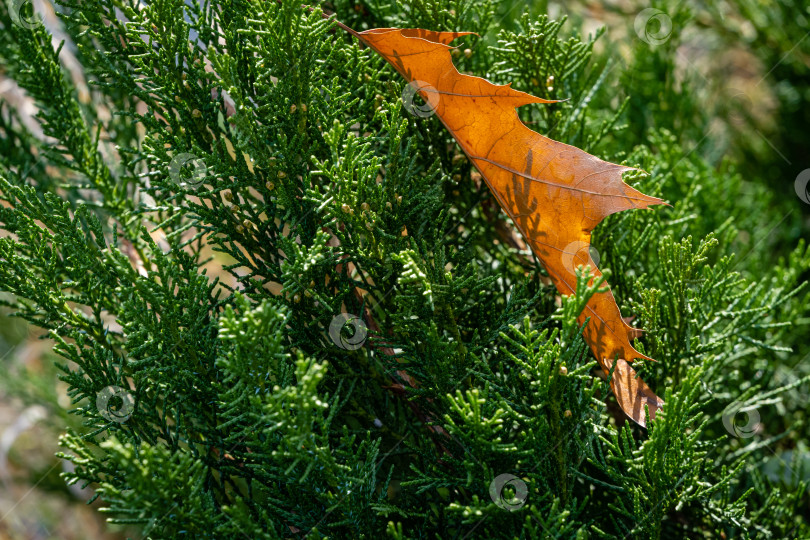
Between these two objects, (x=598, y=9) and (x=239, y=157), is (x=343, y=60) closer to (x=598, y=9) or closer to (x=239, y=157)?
(x=239, y=157)

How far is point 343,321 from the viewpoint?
1115 mm

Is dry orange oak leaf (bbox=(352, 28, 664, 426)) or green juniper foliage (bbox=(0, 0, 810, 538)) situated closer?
green juniper foliage (bbox=(0, 0, 810, 538))

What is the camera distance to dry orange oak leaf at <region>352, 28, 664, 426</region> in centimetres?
109

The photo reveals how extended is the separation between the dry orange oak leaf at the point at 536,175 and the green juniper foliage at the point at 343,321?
0.22 feet

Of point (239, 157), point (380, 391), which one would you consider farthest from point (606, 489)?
point (239, 157)

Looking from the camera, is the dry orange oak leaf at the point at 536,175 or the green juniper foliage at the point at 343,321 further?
the dry orange oak leaf at the point at 536,175

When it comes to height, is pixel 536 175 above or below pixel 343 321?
above

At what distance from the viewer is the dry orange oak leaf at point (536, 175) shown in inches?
43.0

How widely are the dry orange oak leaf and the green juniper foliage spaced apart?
66 mm

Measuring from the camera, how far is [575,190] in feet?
3.60

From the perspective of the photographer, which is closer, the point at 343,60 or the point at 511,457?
the point at 511,457

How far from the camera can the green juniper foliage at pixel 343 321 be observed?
964 mm

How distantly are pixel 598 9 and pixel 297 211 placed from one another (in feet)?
9.64

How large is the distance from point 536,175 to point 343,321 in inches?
17.4
